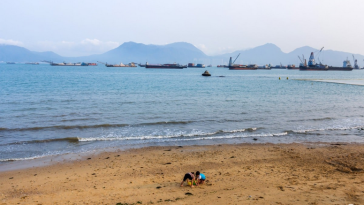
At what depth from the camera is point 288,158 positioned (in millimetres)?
14156

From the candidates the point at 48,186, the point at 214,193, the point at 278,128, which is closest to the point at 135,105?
the point at 278,128

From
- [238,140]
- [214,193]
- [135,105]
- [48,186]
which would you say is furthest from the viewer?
[135,105]

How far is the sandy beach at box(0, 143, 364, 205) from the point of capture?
9.31m

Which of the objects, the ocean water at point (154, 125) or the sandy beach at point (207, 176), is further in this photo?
the ocean water at point (154, 125)

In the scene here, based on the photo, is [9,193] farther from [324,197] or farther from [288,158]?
[288,158]

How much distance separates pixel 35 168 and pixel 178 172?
649 cm

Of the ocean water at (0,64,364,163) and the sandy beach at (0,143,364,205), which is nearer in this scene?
the sandy beach at (0,143,364,205)

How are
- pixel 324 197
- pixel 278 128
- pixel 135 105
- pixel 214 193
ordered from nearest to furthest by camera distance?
1. pixel 324 197
2. pixel 214 193
3. pixel 278 128
4. pixel 135 105

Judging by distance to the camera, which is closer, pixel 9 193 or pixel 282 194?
pixel 282 194

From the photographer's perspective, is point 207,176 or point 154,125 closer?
point 207,176

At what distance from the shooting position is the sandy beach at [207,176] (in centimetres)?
931

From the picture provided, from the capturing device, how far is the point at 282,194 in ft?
31.0

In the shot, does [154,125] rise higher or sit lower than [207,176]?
higher

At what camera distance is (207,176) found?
1155cm
